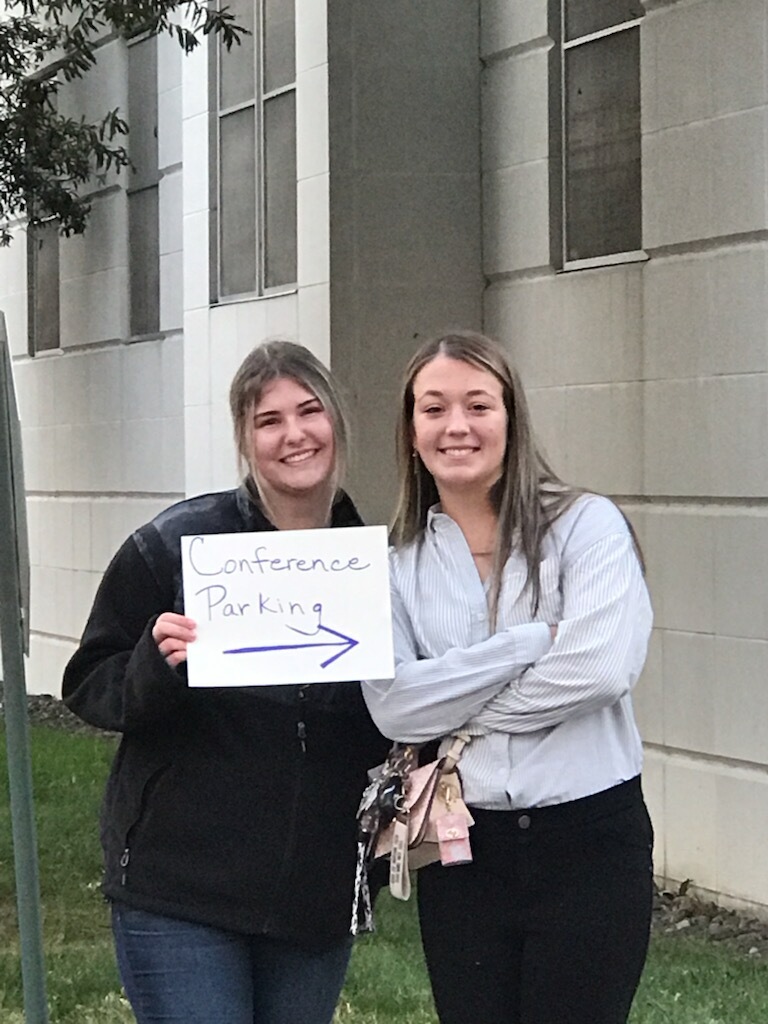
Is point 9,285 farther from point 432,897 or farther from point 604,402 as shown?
point 432,897

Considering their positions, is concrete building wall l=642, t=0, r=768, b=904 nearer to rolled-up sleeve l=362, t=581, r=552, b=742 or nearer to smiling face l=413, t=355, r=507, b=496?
smiling face l=413, t=355, r=507, b=496

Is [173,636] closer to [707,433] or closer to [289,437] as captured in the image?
[289,437]

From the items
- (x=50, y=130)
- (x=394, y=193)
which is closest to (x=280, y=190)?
(x=394, y=193)

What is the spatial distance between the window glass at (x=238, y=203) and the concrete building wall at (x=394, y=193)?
1.35m

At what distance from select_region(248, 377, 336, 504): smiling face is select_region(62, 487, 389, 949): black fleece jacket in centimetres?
16

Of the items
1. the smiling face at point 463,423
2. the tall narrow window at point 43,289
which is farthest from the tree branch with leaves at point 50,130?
the smiling face at point 463,423

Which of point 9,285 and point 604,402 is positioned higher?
point 9,285

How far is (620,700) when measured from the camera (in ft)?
10.8

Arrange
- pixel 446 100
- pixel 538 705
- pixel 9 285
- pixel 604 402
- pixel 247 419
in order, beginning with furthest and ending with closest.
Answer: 1. pixel 9 285
2. pixel 446 100
3. pixel 604 402
4. pixel 247 419
5. pixel 538 705

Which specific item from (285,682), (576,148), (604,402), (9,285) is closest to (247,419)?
(285,682)

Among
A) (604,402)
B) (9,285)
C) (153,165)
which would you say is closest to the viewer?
(604,402)

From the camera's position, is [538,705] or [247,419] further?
[247,419]

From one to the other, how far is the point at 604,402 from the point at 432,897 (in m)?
5.32

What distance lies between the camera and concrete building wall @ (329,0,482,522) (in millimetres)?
9180
